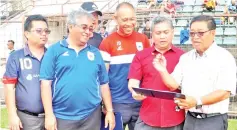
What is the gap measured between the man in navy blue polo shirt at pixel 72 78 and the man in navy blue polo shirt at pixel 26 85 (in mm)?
191

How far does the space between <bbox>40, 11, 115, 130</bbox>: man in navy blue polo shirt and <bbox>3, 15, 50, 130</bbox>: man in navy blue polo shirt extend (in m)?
0.19

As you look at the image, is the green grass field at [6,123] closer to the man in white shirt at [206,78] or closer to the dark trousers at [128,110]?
the dark trousers at [128,110]

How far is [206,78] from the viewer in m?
3.42

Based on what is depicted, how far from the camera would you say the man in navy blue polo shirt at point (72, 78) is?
367 centimetres

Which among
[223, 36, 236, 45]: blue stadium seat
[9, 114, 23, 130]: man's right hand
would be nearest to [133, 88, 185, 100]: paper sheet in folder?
[9, 114, 23, 130]: man's right hand

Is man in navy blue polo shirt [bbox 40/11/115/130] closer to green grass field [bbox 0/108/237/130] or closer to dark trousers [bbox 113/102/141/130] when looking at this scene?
dark trousers [bbox 113/102/141/130]

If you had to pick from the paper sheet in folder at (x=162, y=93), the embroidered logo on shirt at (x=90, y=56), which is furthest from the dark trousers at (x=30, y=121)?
the paper sheet in folder at (x=162, y=93)

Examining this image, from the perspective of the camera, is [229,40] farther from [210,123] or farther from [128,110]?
[210,123]

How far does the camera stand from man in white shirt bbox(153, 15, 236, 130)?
335 centimetres

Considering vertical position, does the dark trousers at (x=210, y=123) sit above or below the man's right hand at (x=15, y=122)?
above

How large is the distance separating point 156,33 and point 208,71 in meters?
0.61

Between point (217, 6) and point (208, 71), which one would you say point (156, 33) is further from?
point (217, 6)

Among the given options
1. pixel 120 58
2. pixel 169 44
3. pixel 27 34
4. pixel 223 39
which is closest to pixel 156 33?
pixel 169 44

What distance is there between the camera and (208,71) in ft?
11.2
